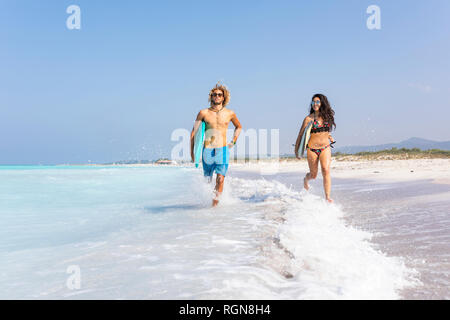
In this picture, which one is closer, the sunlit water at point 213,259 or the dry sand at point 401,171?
the sunlit water at point 213,259

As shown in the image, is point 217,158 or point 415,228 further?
point 217,158

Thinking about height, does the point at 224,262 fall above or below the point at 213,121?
below

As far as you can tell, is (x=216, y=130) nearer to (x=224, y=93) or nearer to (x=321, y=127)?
(x=224, y=93)

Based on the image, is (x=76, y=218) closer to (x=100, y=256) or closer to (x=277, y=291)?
(x=100, y=256)

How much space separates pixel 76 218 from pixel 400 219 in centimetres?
555

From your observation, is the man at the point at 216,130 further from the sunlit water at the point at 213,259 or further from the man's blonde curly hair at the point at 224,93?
the sunlit water at the point at 213,259

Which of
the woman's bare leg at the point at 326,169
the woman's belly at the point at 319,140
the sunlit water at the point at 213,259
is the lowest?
the sunlit water at the point at 213,259

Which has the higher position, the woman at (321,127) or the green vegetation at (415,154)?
the woman at (321,127)

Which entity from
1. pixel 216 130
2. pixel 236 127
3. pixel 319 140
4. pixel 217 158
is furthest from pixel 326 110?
pixel 217 158

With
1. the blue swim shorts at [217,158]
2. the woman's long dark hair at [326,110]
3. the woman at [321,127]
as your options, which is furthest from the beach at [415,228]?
the blue swim shorts at [217,158]

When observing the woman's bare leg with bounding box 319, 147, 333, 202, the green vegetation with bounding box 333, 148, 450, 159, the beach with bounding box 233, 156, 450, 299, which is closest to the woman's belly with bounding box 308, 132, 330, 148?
the woman's bare leg with bounding box 319, 147, 333, 202

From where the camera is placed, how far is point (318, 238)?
346 centimetres

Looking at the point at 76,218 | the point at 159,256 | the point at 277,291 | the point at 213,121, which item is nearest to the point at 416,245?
the point at 277,291

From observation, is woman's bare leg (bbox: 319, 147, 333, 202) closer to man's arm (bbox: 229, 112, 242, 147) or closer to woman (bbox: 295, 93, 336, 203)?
woman (bbox: 295, 93, 336, 203)
